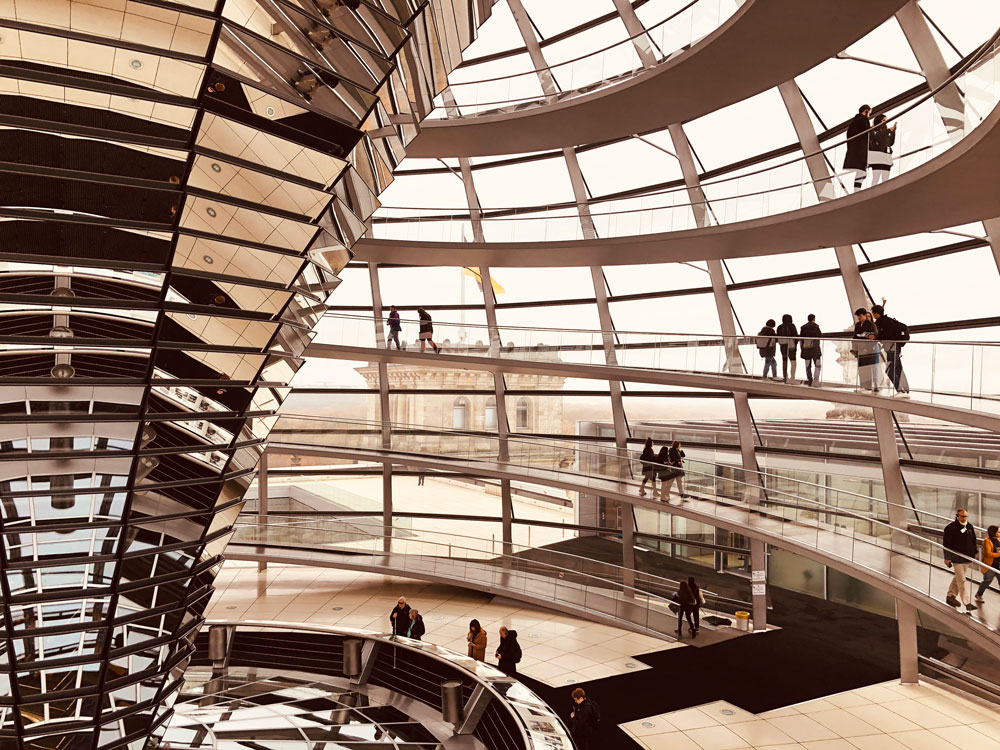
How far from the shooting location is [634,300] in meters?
22.4

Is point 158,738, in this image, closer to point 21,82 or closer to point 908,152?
point 21,82

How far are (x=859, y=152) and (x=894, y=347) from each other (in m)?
3.27

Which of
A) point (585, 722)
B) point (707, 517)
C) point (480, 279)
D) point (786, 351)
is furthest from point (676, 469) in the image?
point (480, 279)

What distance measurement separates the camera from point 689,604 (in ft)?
61.8

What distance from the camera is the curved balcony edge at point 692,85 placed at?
12.6m

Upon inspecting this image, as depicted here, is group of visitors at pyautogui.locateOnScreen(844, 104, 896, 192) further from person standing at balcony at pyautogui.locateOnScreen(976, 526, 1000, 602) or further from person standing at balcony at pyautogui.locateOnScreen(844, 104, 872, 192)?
person standing at balcony at pyautogui.locateOnScreen(976, 526, 1000, 602)

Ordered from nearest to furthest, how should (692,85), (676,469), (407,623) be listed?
(692,85) → (407,623) → (676,469)

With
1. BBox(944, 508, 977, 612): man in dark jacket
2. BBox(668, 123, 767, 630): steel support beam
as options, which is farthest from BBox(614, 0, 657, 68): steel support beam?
BBox(944, 508, 977, 612): man in dark jacket

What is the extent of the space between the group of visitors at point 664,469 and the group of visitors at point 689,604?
2.26 meters

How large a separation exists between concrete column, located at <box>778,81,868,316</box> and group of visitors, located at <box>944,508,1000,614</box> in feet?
18.7

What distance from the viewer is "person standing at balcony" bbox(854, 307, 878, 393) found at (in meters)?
13.4

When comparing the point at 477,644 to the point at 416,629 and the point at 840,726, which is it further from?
the point at 840,726

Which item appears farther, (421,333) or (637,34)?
(421,333)

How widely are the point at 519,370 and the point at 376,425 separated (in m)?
4.94
